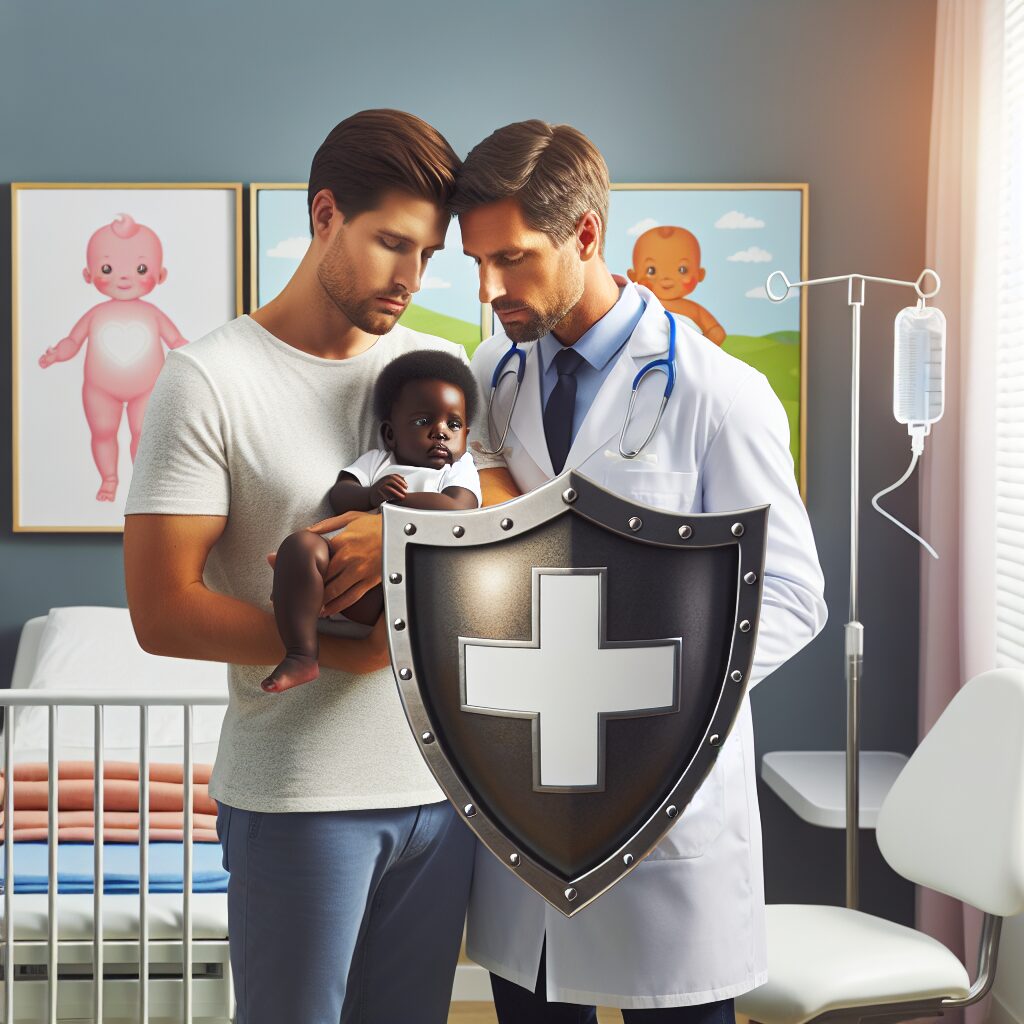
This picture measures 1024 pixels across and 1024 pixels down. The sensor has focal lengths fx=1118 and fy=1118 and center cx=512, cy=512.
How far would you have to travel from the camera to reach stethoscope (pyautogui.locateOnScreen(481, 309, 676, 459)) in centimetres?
112

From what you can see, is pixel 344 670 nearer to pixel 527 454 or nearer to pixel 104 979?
pixel 527 454

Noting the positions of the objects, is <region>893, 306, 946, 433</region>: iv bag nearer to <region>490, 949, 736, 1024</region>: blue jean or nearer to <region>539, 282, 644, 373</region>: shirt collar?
<region>539, 282, 644, 373</region>: shirt collar

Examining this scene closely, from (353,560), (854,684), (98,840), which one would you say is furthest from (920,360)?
(98,840)

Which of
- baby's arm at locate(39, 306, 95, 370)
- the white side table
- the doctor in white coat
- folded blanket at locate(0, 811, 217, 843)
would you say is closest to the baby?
the doctor in white coat

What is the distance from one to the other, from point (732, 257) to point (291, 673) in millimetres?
2075

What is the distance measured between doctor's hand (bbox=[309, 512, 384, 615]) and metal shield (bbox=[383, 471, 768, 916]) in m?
0.09

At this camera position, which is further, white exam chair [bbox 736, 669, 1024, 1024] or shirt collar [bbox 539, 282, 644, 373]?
white exam chair [bbox 736, 669, 1024, 1024]

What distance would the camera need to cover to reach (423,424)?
1.04m

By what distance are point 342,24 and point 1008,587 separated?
6.67 feet

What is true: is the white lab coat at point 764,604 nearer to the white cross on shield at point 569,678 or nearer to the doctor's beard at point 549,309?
the doctor's beard at point 549,309

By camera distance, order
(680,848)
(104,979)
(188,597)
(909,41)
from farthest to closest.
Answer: (909,41), (104,979), (680,848), (188,597)

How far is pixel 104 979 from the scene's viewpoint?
6.42 ft

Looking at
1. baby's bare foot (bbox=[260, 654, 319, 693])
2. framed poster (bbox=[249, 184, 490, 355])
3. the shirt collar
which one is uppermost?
framed poster (bbox=[249, 184, 490, 355])

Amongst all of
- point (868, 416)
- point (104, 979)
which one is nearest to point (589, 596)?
point (104, 979)
